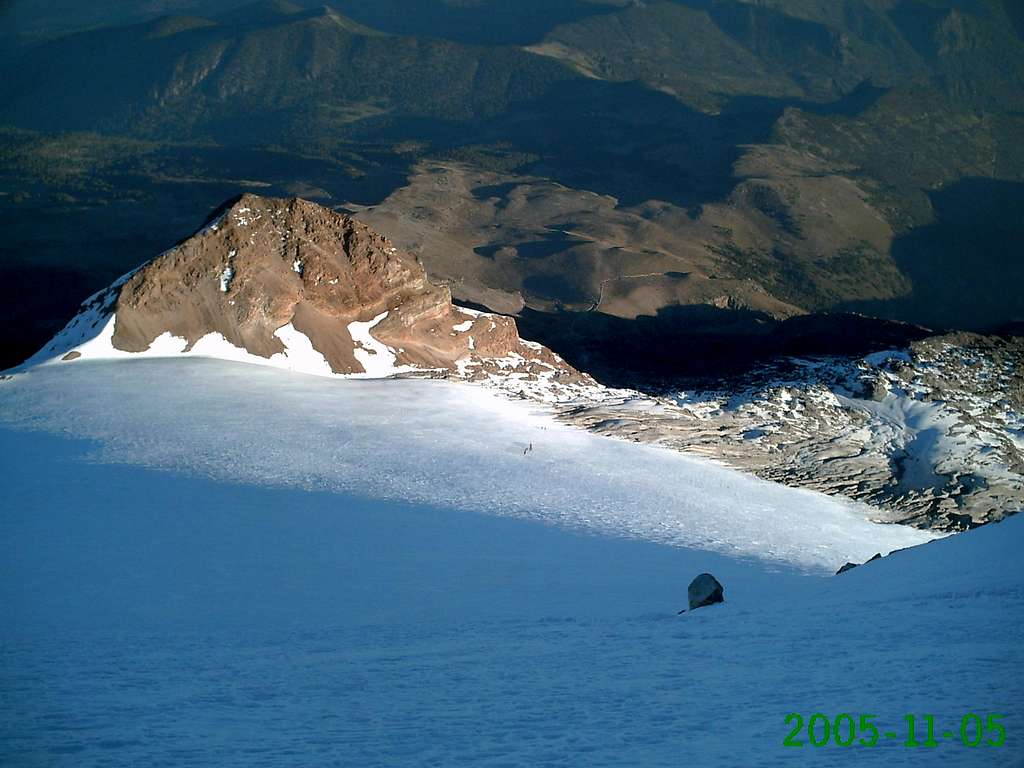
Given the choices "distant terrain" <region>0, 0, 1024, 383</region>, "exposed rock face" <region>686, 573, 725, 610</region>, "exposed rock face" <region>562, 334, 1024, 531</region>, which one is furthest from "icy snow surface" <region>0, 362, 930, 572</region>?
"distant terrain" <region>0, 0, 1024, 383</region>

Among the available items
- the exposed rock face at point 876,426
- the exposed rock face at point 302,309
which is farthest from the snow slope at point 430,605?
the exposed rock face at point 302,309

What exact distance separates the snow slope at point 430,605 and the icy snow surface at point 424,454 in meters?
0.08

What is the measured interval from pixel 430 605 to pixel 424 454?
22.9 ft

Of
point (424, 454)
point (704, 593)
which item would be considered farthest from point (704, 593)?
point (424, 454)

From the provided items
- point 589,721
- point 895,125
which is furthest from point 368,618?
point 895,125

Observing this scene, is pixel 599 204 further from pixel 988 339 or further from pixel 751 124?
pixel 988 339

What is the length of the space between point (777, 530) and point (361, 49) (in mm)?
156273

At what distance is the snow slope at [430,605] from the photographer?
22.7 ft

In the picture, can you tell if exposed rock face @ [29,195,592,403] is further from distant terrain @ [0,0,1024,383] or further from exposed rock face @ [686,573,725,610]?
exposed rock face @ [686,573,725,610]

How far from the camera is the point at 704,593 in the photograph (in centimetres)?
1056

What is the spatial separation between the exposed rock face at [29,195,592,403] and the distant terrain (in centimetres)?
540

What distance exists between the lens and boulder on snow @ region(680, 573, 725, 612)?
10.5 meters

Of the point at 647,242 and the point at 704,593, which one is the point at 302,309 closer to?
the point at 704,593

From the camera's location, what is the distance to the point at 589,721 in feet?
23.4
